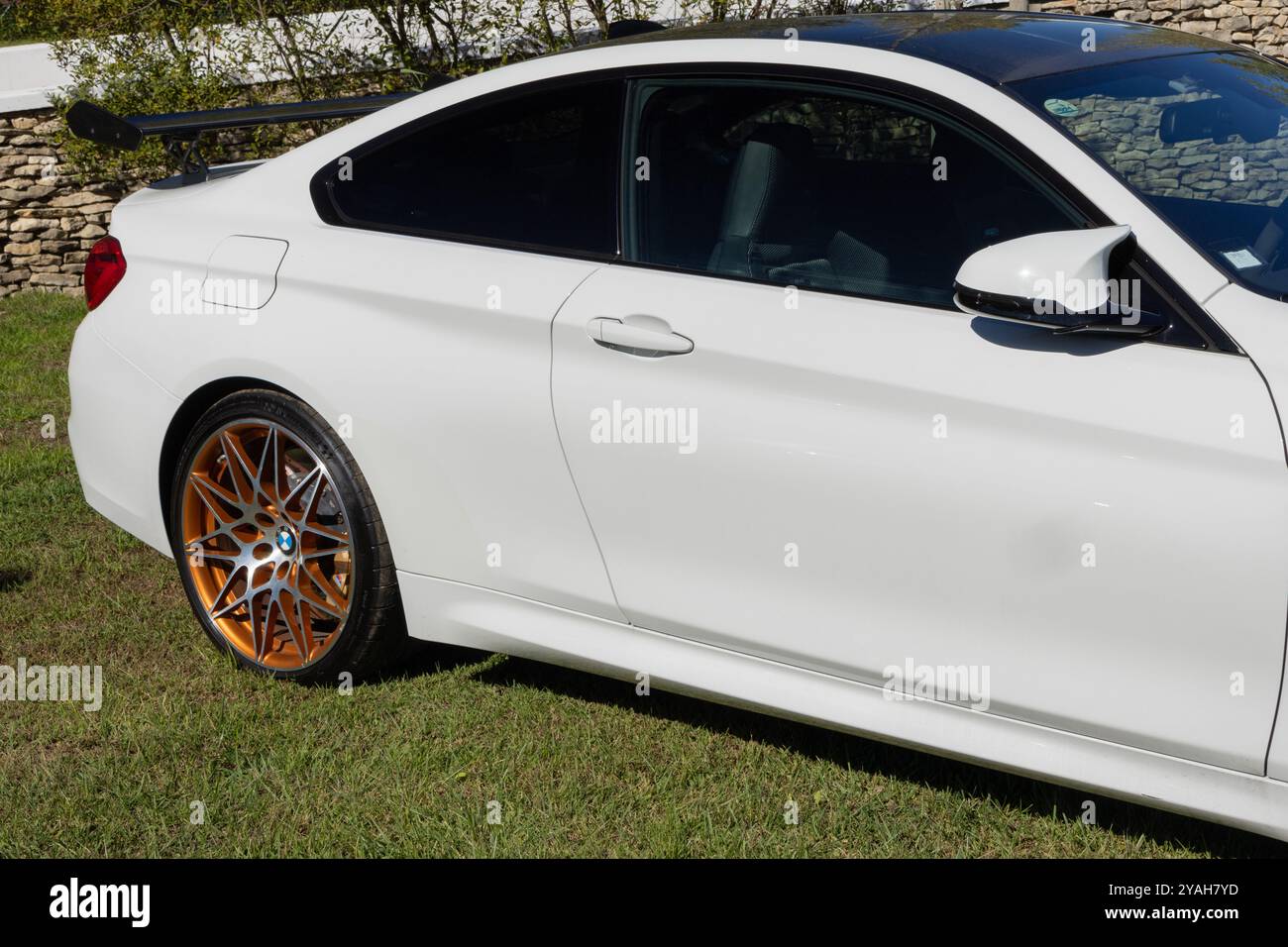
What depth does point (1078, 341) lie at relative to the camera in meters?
2.93

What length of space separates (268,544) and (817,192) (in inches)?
75.8

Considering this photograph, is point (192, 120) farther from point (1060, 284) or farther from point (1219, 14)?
point (1219, 14)

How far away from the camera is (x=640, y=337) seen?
3416mm

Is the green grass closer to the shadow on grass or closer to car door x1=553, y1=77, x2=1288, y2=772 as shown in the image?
the shadow on grass

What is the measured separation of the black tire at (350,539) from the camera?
157 inches

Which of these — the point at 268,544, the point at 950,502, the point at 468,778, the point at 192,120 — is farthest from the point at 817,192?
the point at 192,120

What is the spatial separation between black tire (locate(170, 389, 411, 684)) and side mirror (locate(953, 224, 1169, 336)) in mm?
1776

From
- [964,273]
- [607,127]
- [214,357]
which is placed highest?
[607,127]

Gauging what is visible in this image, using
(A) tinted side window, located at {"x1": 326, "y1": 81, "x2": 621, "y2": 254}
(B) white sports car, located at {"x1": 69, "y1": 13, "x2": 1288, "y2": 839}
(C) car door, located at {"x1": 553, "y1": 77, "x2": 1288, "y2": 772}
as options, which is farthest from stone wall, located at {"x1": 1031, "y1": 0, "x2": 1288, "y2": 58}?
(C) car door, located at {"x1": 553, "y1": 77, "x2": 1288, "y2": 772}

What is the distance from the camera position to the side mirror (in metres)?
2.78
